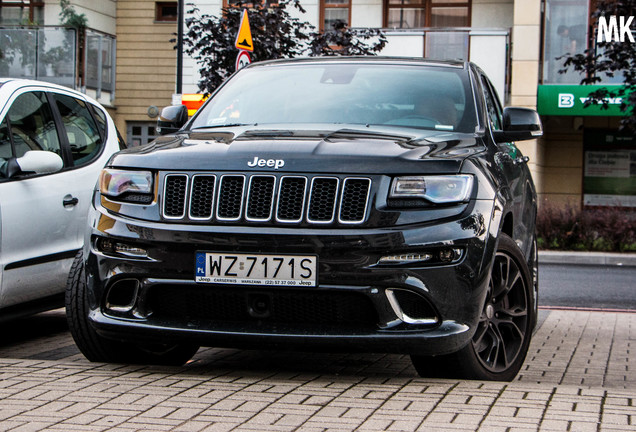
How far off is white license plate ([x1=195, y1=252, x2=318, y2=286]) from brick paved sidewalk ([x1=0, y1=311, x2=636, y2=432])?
46cm

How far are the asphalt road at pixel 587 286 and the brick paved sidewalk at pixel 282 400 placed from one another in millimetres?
5518

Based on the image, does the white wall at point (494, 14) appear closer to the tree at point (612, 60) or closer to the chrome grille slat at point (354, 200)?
the tree at point (612, 60)

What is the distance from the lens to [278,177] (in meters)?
4.80

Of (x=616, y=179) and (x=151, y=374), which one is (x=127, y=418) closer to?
(x=151, y=374)

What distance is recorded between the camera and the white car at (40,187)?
6.36m

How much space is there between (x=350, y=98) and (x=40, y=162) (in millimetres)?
1988

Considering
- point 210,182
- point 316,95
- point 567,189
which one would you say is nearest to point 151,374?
point 210,182

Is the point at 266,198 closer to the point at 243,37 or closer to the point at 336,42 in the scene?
the point at 243,37

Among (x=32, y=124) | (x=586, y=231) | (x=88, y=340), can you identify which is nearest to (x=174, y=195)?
(x=88, y=340)

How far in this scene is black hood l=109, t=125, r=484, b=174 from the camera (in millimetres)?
4797

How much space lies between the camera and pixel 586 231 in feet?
61.9

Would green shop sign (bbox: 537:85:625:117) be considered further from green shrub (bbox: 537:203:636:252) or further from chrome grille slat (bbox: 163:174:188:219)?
chrome grille slat (bbox: 163:174:188:219)

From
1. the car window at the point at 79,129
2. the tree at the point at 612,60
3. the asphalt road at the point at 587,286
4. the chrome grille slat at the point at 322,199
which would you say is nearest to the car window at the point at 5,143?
the car window at the point at 79,129

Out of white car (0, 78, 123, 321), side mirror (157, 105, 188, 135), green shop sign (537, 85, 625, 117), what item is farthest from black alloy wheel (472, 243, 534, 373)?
green shop sign (537, 85, 625, 117)
